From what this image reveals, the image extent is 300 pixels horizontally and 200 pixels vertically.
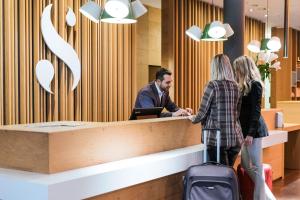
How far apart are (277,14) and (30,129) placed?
28.6 ft

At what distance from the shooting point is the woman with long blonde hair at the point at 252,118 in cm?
403

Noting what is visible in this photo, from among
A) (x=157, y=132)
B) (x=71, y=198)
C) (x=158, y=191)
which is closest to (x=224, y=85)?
(x=157, y=132)

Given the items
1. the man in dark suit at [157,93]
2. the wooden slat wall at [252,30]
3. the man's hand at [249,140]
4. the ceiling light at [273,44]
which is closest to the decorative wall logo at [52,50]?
the man in dark suit at [157,93]

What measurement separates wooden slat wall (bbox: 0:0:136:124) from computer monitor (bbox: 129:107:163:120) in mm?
1721

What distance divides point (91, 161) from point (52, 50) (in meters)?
2.66

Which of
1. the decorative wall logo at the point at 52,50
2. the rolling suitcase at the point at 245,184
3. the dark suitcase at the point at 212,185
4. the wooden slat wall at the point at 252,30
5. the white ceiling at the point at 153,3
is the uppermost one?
the white ceiling at the point at 153,3

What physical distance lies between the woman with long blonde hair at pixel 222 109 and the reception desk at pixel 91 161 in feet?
0.95

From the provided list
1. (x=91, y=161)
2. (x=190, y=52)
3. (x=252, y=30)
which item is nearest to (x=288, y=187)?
(x=190, y=52)

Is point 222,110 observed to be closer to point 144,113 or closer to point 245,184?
point 144,113

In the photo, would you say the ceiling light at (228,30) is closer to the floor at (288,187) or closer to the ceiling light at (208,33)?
the ceiling light at (208,33)

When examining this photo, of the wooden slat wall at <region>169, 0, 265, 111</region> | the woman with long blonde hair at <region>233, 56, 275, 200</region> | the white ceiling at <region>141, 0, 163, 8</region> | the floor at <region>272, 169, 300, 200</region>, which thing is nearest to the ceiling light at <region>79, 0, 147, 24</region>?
the woman with long blonde hair at <region>233, 56, 275, 200</region>

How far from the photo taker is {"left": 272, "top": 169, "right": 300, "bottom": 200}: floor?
562 cm

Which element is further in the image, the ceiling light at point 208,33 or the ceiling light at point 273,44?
the ceiling light at point 273,44

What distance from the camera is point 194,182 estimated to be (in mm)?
3441
